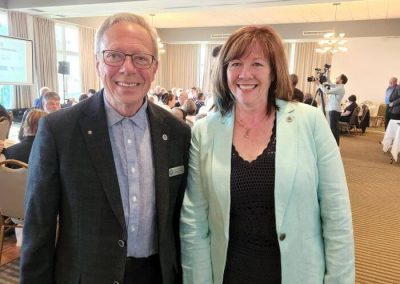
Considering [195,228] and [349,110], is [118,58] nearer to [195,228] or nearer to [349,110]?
Answer: [195,228]

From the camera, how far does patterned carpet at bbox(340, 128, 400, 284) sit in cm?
280

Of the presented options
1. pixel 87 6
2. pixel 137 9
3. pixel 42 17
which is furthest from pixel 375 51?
pixel 42 17

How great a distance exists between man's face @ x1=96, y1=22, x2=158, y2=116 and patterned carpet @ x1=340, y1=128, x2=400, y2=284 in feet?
7.94

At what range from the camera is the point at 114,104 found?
116cm

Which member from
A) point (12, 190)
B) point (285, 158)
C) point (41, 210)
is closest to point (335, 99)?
point (12, 190)

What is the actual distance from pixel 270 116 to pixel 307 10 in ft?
31.5

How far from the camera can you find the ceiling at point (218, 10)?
7.24 m

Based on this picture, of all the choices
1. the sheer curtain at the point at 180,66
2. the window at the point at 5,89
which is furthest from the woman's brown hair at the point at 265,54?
the sheer curtain at the point at 180,66

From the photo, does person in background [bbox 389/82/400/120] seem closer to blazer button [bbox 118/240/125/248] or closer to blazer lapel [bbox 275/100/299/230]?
blazer lapel [bbox 275/100/299/230]

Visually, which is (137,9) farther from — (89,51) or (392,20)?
(392,20)

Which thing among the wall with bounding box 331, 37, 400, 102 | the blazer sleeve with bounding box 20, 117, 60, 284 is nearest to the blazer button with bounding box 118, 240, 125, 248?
the blazer sleeve with bounding box 20, 117, 60, 284

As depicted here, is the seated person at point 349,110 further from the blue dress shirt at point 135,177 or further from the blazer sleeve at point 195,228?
the blue dress shirt at point 135,177

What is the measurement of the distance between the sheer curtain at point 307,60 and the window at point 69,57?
8.17 meters

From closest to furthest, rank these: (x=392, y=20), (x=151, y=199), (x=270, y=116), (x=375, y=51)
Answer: (x=151, y=199) < (x=270, y=116) < (x=392, y=20) < (x=375, y=51)
